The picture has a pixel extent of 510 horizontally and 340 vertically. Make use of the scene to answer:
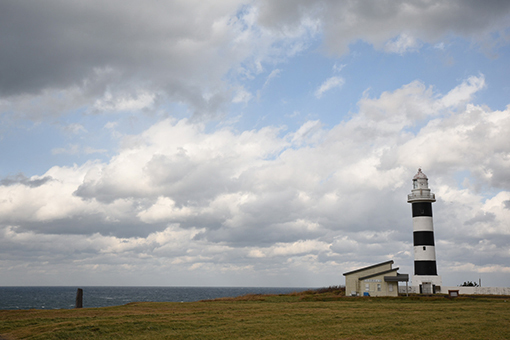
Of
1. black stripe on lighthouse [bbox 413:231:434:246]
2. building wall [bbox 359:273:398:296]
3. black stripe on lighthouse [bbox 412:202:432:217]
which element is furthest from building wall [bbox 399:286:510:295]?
black stripe on lighthouse [bbox 412:202:432:217]

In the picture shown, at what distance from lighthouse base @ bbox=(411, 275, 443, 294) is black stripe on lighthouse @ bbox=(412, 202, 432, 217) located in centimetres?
823

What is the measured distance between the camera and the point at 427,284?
55.8 meters

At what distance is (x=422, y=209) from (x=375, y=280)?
39.0 feet

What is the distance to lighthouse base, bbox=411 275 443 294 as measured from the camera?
5528 cm

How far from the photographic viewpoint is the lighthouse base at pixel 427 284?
55.3m

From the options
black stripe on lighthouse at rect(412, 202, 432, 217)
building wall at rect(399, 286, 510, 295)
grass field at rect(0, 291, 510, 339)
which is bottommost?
building wall at rect(399, 286, 510, 295)

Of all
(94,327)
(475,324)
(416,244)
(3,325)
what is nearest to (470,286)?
(416,244)

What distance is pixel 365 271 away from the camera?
56094 mm

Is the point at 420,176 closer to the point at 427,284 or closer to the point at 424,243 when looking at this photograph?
the point at 424,243

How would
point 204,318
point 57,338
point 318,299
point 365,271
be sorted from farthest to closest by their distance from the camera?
point 365,271, point 318,299, point 204,318, point 57,338

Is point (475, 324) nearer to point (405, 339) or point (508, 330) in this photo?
point (508, 330)

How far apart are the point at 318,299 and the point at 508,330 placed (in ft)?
90.4

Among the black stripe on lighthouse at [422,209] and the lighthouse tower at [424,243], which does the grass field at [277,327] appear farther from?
the black stripe on lighthouse at [422,209]

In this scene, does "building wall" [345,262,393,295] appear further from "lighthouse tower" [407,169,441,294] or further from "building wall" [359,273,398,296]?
"lighthouse tower" [407,169,441,294]
